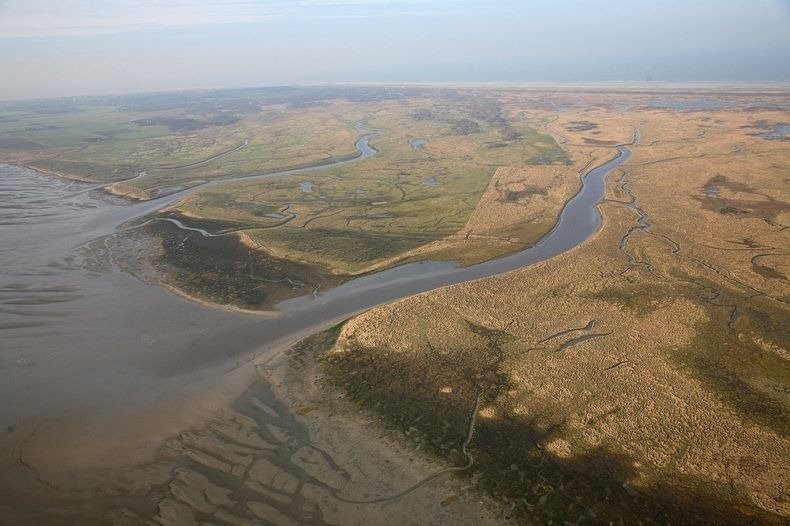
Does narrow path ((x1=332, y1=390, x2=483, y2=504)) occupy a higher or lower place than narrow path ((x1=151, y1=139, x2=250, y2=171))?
lower

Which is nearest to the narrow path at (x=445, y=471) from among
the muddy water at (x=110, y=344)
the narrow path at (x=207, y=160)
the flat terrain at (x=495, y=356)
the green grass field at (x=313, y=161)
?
the flat terrain at (x=495, y=356)

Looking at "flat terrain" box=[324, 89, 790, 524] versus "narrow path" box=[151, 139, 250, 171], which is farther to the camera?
"narrow path" box=[151, 139, 250, 171]

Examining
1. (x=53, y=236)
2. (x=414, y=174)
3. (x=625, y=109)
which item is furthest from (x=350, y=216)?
(x=625, y=109)

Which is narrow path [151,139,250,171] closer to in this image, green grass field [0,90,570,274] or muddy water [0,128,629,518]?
green grass field [0,90,570,274]

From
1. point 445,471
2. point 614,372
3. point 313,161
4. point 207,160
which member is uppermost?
point 207,160

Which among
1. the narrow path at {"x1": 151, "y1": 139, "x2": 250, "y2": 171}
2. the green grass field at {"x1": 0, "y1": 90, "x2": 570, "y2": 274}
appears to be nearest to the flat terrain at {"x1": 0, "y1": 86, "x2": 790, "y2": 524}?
the green grass field at {"x1": 0, "y1": 90, "x2": 570, "y2": 274}

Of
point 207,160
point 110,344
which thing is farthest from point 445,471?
point 207,160

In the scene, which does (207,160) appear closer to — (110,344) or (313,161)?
(313,161)

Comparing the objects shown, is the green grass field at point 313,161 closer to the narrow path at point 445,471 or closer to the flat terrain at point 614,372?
the flat terrain at point 614,372

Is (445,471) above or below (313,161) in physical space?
below
